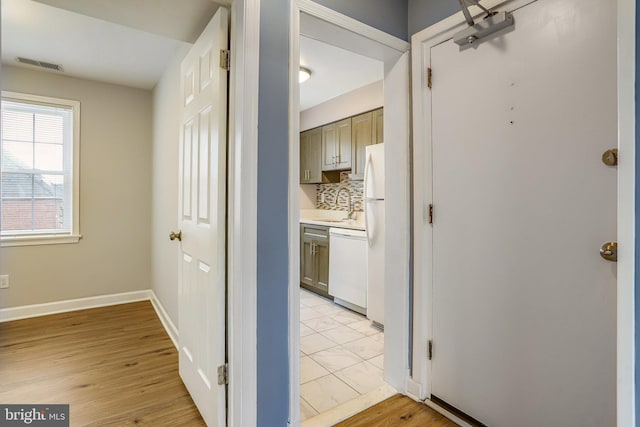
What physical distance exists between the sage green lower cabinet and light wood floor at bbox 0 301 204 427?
5.68 feet

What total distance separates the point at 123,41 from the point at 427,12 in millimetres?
2265

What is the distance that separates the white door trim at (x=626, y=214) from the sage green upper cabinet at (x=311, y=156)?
341 centimetres

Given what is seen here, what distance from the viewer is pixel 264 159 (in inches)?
57.6

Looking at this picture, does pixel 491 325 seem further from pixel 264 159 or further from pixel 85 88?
pixel 85 88

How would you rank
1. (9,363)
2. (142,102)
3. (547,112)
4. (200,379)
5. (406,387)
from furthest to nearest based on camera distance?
(142,102) → (9,363) → (406,387) → (200,379) → (547,112)

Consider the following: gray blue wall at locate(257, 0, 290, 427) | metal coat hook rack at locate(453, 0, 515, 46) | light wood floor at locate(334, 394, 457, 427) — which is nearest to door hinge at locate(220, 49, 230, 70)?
gray blue wall at locate(257, 0, 290, 427)

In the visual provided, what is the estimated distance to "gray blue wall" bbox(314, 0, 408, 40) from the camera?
5.58ft

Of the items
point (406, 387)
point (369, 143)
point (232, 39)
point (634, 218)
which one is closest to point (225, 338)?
point (406, 387)

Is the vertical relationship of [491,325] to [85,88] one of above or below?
below

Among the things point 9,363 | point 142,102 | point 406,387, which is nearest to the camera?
point 406,387

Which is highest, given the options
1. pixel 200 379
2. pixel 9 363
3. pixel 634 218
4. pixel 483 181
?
pixel 483 181

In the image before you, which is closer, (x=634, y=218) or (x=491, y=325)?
(x=634, y=218)

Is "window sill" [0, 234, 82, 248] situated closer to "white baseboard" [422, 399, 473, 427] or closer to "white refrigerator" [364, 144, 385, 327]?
"white refrigerator" [364, 144, 385, 327]

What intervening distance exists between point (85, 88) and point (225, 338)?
328cm
